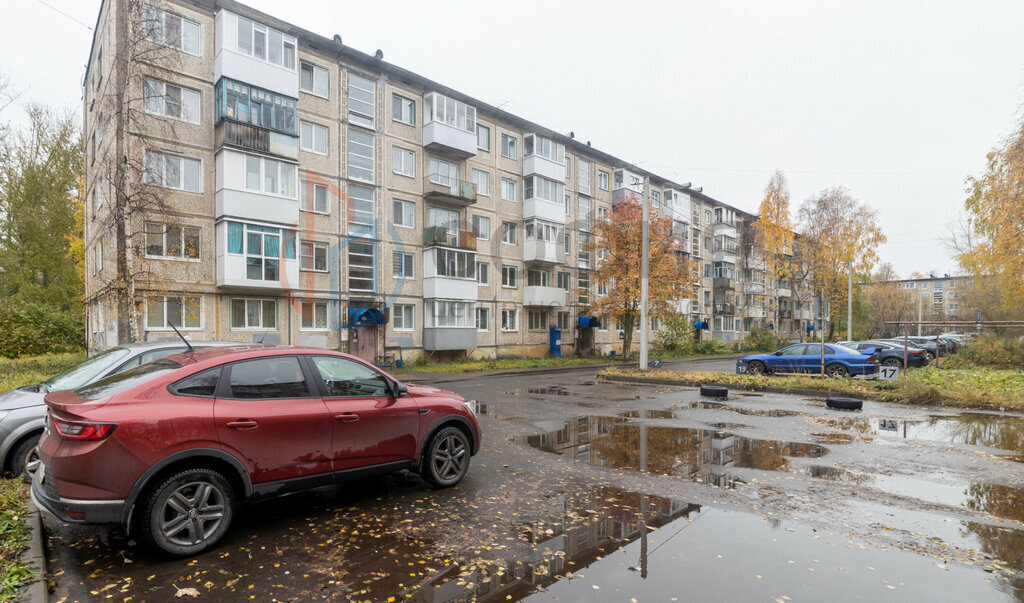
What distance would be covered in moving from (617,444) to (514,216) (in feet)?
86.0

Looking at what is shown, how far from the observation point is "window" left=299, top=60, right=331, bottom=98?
23969 mm

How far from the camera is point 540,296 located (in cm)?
3312

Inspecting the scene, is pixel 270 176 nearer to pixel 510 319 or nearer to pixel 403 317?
pixel 403 317

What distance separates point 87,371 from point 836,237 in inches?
1704

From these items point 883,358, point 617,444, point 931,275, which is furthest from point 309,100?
point 931,275

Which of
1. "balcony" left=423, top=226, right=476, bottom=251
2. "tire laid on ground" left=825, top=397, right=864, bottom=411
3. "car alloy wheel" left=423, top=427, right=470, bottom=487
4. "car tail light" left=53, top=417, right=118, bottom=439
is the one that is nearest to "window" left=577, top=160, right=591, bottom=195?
"balcony" left=423, top=226, right=476, bottom=251

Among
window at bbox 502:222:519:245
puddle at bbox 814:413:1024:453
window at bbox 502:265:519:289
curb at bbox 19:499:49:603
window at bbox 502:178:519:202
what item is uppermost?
window at bbox 502:178:519:202

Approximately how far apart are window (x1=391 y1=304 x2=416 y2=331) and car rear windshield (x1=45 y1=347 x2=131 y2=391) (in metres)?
19.7

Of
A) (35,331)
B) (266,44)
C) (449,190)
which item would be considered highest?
(266,44)

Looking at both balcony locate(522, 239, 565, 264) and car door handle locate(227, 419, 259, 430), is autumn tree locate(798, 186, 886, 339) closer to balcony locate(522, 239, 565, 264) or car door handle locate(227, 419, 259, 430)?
balcony locate(522, 239, 565, 264)

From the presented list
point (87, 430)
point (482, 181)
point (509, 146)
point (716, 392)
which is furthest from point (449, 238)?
point (87, 430)

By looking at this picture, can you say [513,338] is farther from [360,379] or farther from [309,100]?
[360,379]

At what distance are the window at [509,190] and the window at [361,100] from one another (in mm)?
9904

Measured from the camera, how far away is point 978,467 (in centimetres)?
713
